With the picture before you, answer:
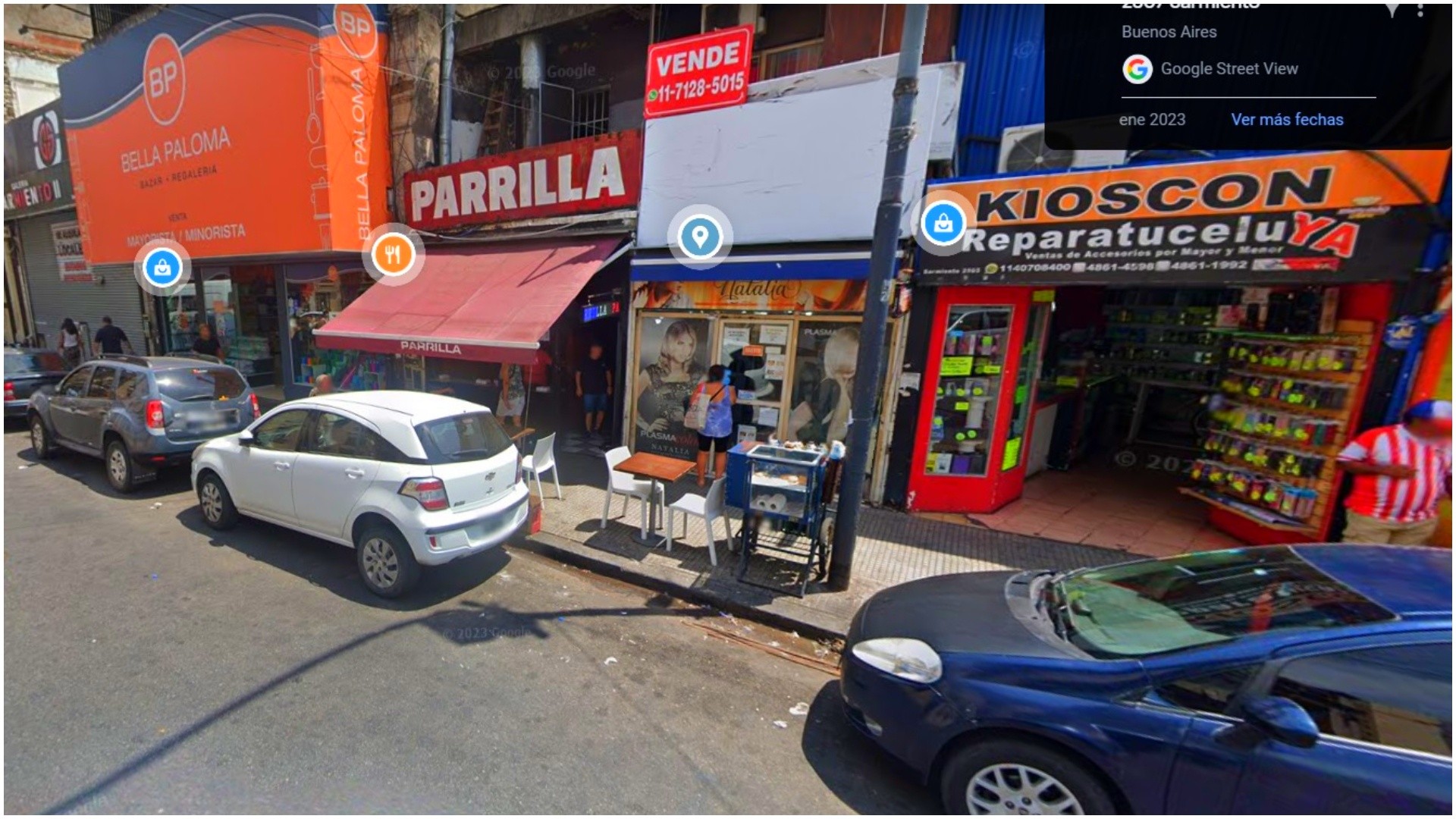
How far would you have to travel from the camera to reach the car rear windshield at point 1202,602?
2248 millimetres

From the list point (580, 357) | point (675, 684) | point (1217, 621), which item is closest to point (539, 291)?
point (580, 357)

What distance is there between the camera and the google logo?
553 cm

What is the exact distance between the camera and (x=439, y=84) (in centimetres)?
937

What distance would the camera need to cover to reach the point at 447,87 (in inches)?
368

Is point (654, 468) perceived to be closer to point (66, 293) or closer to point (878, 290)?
point (878, 290)

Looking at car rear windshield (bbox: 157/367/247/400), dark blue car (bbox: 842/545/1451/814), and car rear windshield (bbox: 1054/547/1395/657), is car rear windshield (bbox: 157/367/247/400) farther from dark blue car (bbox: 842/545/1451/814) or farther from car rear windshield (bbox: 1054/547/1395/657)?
car rear windshield (bbox: 1054/547/1395/657)

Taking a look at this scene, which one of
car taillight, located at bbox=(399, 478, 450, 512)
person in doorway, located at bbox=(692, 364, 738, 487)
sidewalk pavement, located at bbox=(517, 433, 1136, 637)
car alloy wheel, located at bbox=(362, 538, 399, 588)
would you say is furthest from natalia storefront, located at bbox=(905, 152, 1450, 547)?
car alloy wheel, located at bbox=(362, 538, 399, 588)

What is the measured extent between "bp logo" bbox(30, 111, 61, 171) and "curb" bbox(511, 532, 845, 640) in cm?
2101

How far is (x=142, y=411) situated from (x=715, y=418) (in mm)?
6724

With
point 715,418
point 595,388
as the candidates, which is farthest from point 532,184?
point 715,418

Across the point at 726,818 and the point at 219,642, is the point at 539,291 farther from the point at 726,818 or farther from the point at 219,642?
the point at 726,818

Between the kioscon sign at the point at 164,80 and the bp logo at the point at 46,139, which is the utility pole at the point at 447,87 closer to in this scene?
the kioscon sign at the point at 164,80

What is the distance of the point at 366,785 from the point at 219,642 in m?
2.04

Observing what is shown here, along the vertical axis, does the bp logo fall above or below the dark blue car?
above
